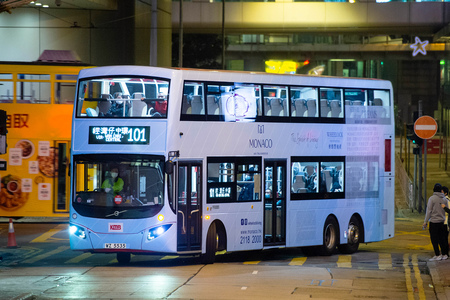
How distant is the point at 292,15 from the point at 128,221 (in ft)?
102

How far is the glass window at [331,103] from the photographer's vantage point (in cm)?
1878

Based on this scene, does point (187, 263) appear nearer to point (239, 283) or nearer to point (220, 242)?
point (220, 242)

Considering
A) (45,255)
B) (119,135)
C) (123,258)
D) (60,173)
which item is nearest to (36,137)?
(60,173)

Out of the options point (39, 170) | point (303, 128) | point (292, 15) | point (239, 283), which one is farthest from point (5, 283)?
point (292, 15)

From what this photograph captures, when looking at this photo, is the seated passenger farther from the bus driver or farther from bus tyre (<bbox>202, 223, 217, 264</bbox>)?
bus tyre (<bbox>202, 223, 217, 264</bbox>)

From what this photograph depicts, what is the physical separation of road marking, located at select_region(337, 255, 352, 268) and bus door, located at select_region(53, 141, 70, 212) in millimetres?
9911

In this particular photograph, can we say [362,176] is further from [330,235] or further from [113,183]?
[113,183]

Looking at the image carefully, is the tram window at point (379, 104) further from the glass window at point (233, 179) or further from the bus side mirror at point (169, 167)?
the bus side mirror at point (169, 167)

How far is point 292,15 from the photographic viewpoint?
44969 mm

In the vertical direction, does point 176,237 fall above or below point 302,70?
below

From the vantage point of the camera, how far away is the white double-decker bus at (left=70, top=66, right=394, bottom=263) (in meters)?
15.7

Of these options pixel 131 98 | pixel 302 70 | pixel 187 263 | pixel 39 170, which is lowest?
pixel 187 263

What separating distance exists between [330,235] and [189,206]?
4.50m

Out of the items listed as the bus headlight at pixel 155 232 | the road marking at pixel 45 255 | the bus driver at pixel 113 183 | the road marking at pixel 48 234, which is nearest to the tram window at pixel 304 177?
the bus headlight at pixel 155 232
